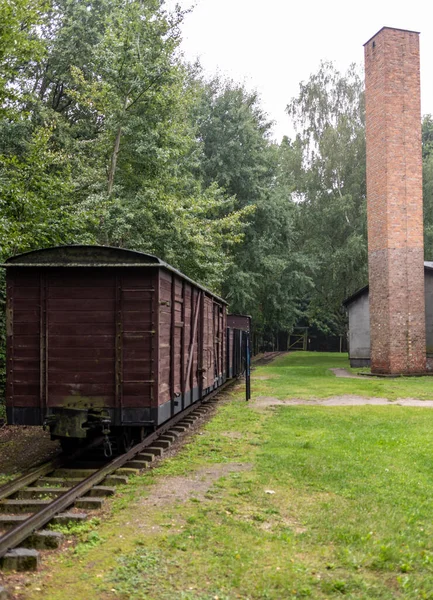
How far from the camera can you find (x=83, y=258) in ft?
27.1

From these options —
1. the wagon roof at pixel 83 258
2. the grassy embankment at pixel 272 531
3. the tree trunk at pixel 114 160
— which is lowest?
the grassy embankment at pixel 272 531

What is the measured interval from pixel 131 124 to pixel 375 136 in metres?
11.8

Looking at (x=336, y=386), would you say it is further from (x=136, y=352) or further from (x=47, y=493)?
(x=47, y=493)

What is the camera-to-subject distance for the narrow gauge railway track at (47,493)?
15.8 feet

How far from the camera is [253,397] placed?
17.2 meters

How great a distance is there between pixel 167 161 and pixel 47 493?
47.7ft

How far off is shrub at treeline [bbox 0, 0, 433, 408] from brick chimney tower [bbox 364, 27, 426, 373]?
6.15 meters

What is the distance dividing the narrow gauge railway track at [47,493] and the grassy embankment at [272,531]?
0.27 meters

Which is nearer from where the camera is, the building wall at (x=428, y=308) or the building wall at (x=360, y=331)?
the building wall at (x=428, y=308)

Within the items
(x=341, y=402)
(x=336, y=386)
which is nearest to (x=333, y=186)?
(x=336, y=386)

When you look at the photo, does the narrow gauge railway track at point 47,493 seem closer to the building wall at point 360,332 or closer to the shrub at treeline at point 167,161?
the shrub at treeline at point 167,161

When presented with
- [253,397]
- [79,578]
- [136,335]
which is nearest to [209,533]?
[79,578]

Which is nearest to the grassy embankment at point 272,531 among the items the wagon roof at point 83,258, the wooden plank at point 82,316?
the wooden plank at point 82,316

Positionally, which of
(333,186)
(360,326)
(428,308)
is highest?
(333,186)
